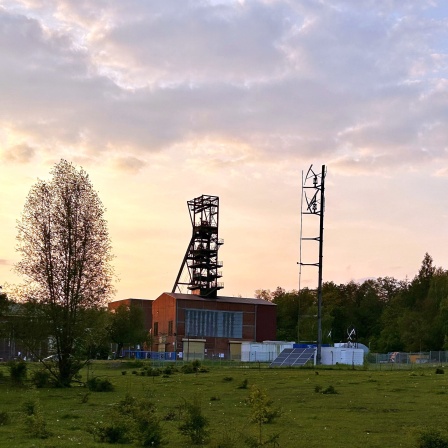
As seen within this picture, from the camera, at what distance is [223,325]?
401 feet

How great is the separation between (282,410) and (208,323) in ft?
300

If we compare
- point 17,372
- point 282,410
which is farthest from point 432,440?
point 17,372

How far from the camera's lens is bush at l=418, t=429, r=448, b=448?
1822 centimetres

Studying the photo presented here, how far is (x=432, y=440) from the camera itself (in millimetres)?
18359

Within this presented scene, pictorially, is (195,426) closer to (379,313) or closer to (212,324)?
(212,324)

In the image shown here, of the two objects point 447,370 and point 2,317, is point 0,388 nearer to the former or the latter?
point 2,317

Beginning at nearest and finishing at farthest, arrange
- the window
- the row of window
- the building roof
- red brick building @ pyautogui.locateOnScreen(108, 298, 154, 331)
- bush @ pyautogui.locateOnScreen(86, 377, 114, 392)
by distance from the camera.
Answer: bush @ pyautogui.locateOnScreen(86, 377, 114, 392) < the row of window < the window < the building roof < red brick building @ pyautogui.locateOnScreen(108, 298, 154, 331)

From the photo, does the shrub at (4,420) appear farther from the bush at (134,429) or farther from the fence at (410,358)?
the fence at (410,358)

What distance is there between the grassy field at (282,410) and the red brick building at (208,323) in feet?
225

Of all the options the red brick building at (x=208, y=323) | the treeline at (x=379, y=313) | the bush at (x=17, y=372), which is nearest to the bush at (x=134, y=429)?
the bush at (x=17, y=372)

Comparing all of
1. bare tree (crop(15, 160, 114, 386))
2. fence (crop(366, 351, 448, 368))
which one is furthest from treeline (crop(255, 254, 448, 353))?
bare tree (crop(15, 160, 114, 386))

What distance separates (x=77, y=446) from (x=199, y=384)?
2687 centimetres

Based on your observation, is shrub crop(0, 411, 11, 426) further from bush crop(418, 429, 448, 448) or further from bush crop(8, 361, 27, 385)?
bush crop(8, 361, 27, 385)

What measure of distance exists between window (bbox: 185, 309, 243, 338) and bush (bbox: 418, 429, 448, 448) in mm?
100451
